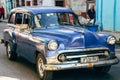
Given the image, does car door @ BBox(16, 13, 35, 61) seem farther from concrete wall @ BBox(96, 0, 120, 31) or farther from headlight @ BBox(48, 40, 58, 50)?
concrete wall @ BBox(96, 0, 120, 31)

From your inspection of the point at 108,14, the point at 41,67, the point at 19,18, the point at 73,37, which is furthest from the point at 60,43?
the point at 108,14

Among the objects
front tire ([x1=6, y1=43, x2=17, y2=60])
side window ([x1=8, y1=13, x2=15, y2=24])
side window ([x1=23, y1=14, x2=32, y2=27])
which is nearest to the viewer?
side window ([x1=23, y1=14, x2=32, y2=27])

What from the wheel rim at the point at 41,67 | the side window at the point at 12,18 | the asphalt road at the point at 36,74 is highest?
the side window at the point at 12,18

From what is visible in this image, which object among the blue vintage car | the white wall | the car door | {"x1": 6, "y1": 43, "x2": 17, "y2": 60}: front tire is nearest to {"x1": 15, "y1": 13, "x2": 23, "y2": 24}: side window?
the car door

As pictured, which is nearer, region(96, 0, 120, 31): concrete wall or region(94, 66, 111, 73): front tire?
region(94, 66, 111, 73): front tire

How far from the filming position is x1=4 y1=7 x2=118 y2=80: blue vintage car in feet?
25.2

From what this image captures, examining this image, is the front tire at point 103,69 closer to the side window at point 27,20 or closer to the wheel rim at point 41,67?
the wheel rim at point 41,67

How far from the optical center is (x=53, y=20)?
912 centimetres

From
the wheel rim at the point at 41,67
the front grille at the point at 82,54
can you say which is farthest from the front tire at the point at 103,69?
the wheel rim at the point at 41,67

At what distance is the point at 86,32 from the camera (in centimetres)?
808

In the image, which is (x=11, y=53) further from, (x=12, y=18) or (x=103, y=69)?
(x=103, y=69)

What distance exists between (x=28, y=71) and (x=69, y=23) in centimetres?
169

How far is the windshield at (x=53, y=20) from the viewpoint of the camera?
9031 millimetres

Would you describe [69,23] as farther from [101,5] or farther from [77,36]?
[101,5]
